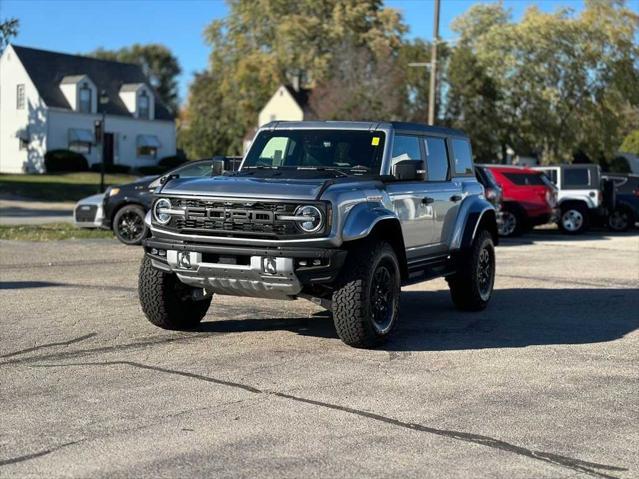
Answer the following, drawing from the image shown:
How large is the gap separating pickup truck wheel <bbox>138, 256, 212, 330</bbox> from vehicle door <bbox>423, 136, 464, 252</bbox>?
252 centimetres

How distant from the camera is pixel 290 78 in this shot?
224 feet

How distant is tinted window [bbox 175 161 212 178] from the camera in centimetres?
1641

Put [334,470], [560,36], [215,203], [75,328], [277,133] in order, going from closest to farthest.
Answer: [334,470], [215,203], [75,328], [277,133], [560,36]

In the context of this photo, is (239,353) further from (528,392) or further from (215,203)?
(528,392)

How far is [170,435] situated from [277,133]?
457 centimetres

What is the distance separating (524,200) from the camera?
74.4 ft

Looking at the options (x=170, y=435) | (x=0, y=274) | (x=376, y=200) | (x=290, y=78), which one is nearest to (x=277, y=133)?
(x=376, y=200)

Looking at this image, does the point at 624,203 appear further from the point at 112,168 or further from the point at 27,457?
the point at 112,168

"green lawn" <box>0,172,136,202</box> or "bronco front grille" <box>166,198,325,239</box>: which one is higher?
"bronco front grille" <box>166,198,325,239</box>

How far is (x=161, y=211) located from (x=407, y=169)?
7.46ft

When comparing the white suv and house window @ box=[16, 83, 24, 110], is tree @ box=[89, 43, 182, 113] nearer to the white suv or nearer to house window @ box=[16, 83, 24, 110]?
house window @ box=[16, 83, 24, 110]

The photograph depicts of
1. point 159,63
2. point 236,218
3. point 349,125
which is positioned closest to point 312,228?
point 236,218

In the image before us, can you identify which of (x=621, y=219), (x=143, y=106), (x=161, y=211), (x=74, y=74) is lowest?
(x=621, y=219)

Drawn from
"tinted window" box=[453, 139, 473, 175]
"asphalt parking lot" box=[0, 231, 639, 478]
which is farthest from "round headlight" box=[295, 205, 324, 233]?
"tinted window" box=[453, 139, 473, 175]
